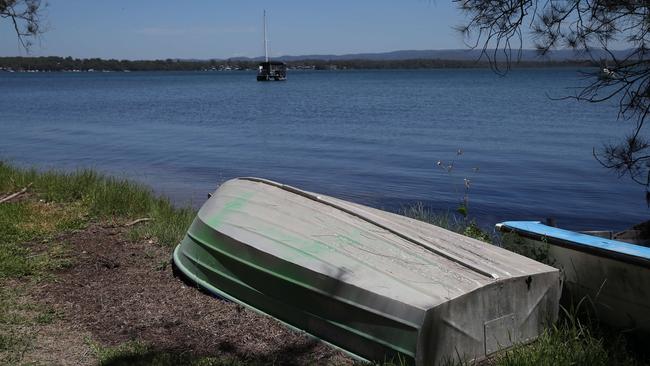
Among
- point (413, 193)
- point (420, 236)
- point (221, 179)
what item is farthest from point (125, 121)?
point (420, 236)

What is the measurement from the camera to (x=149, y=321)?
169 inches

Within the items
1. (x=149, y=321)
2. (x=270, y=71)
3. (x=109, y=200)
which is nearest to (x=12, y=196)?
(x=109, y=200)

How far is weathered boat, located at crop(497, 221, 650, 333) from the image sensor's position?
3.98 metres

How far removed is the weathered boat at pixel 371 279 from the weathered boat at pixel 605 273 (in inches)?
14.7

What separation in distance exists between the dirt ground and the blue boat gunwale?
5.49 feet

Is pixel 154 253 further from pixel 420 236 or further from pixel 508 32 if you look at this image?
pixel 508 32

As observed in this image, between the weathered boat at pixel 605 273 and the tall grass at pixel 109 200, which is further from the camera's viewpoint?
the tall grass at pixel 109 200

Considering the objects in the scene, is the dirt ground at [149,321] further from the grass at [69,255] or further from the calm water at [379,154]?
the calm water at [379,154]

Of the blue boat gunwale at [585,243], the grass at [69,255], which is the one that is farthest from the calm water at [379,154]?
the grass at [69,255]

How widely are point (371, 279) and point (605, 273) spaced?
4.96ft

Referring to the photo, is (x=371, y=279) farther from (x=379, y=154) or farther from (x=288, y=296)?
(x=379, y=154)

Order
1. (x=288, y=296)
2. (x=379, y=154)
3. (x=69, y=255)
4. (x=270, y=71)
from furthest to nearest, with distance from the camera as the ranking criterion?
1. (x=270, y=71)
2. (x=379, y=154)
3. (x=69, y=255)
4. (x=288, y=296)

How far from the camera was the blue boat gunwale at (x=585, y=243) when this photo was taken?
3.96 m

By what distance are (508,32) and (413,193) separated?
714cm
